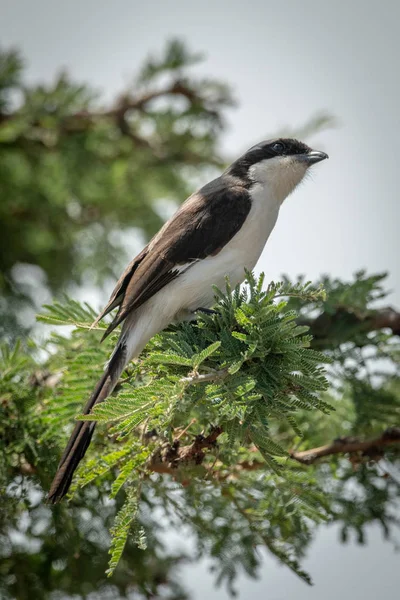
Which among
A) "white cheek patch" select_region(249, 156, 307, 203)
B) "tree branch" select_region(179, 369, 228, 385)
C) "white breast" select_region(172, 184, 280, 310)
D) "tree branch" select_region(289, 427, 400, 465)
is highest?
"white cheek patch" select_region(249, 156, 307, 203)

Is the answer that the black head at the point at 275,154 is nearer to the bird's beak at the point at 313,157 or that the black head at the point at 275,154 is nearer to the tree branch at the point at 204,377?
the bird's beak at the point at 313,157

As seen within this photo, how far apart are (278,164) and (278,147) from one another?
0.59 feet

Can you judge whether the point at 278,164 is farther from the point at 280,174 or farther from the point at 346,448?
the point at 346,448

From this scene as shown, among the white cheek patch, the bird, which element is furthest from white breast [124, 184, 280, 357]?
the white cheek patch

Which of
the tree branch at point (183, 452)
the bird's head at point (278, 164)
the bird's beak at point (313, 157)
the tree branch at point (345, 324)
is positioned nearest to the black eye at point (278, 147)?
the bird's head at point (278, 164)

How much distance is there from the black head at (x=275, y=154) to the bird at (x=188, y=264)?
1.08 feet

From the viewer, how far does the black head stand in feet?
13.3

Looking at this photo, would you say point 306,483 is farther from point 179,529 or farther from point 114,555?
point 114,555

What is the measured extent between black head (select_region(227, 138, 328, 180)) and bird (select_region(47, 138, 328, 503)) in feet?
1.08

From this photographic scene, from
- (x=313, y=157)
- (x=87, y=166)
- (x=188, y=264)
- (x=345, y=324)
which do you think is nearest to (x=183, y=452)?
(x=188, y=264)

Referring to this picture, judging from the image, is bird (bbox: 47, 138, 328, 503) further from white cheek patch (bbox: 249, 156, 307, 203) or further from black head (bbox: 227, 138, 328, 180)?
black head (bbox: 227, 138, 328, 180)

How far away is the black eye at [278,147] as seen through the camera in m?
4.16

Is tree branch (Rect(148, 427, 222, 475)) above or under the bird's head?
under

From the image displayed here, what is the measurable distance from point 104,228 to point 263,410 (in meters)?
4.05
